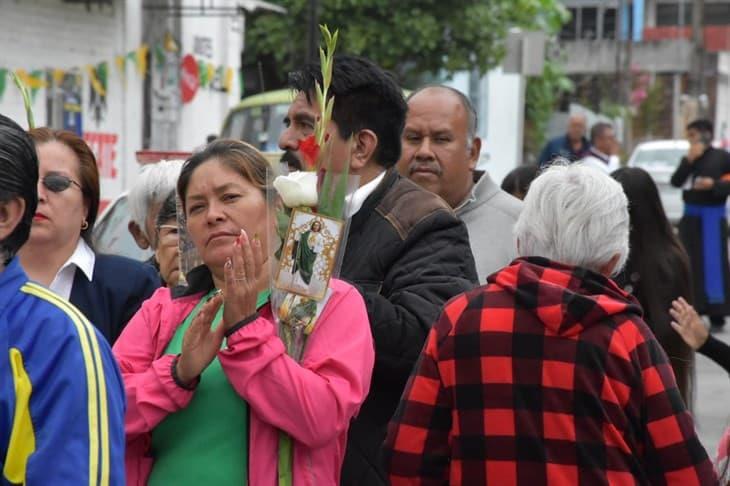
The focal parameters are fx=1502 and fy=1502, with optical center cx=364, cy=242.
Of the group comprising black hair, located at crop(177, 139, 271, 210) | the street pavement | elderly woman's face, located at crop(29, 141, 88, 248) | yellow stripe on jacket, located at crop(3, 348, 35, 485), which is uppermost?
black hair, located at crop(177, 139, 271, 210)

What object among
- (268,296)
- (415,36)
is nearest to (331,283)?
(268,296)

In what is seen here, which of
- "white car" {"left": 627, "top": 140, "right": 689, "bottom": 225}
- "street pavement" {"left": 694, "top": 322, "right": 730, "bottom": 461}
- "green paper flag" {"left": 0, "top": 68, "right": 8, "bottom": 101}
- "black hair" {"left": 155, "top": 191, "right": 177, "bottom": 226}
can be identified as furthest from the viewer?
"white car" {"left": 627, "top": 140, "right": 689, "bottom": 225}

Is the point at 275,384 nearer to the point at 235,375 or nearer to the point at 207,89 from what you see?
the point at 235,375

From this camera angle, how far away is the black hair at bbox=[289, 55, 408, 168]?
4129 millimetres

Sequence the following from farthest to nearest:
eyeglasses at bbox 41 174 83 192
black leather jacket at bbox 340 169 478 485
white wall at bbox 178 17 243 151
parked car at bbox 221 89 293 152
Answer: white wall at bbox 178 17 243 151 < parked car at bbox 221 89 293 152 < eyeglasses at bbox 41 174 83 192 < black leather jacket at bbox 340 169 478 485

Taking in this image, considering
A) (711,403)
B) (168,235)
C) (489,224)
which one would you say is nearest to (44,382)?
(168,235)

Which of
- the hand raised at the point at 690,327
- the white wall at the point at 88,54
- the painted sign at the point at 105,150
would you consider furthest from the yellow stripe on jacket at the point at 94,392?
the painted sign at the point at 105,150

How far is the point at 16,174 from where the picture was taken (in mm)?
2568

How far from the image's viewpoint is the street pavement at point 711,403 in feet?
29.9

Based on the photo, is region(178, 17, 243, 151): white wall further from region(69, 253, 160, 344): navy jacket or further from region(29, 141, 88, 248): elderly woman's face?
region(29, 141, 88, 248): elderly woman's face

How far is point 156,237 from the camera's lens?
5480mm

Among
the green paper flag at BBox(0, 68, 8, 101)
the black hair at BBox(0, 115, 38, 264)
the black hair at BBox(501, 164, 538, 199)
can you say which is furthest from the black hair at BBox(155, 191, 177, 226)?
the green paper flag at BBox(0, 68, 8, 101)

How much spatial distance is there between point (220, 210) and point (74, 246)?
0.81m

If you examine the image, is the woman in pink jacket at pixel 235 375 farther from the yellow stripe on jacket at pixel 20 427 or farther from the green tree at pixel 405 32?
the green tree at pixel 405 32
